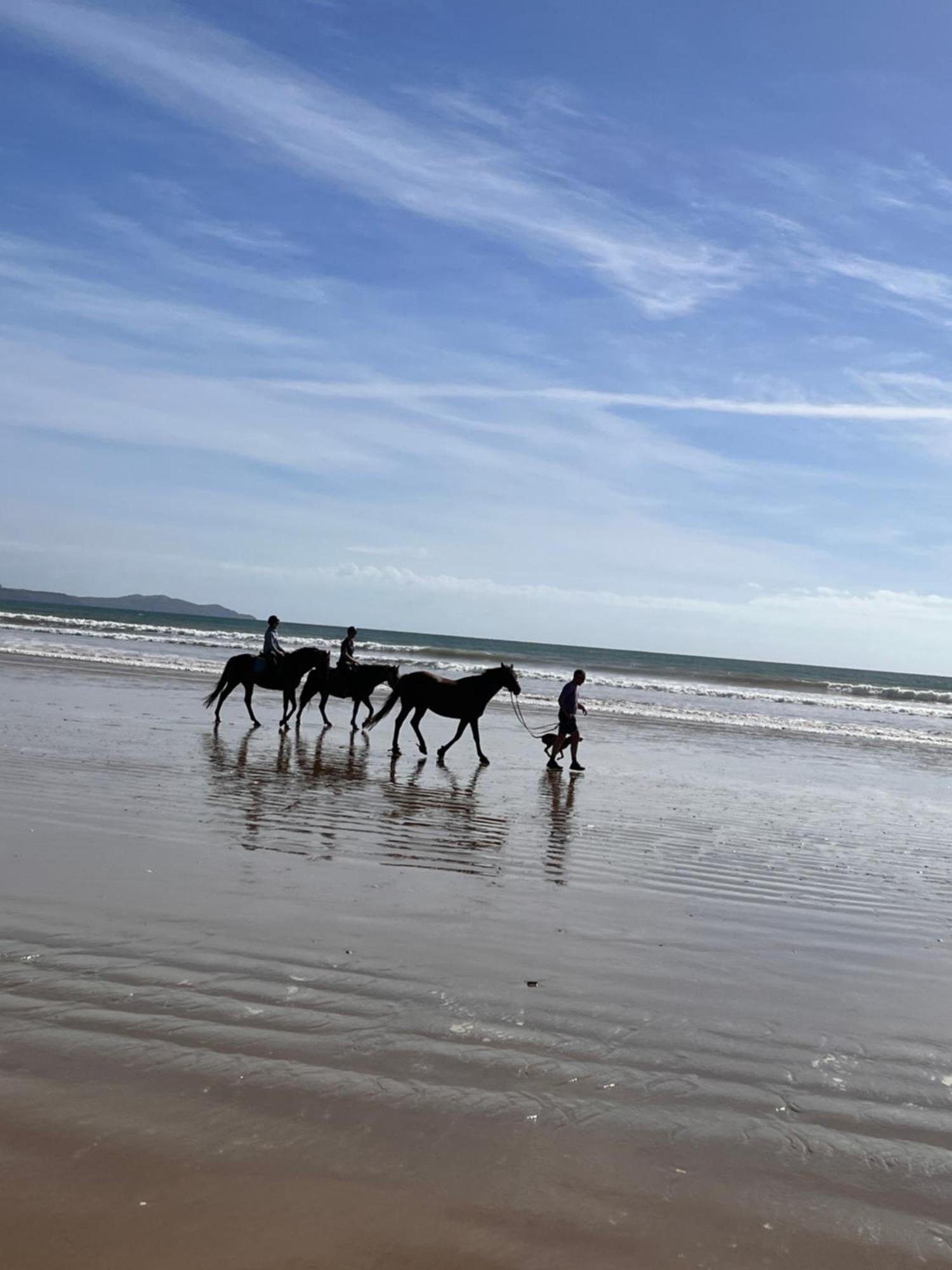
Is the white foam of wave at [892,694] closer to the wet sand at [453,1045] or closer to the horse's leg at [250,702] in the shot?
the horse's leg at [250,702]

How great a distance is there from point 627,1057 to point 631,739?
1538 centimetres

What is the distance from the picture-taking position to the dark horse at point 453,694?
1450cm

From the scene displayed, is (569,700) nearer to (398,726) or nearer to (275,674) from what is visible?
(398,726)

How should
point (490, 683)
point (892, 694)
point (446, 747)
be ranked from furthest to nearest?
point (892, 694) → point (490, 683) → point (446, 747)

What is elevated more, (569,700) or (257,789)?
Answer: (569,700)

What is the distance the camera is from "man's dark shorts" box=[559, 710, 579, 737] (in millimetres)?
14242

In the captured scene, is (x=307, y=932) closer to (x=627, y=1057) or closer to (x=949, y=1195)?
(x=627, y=1057)

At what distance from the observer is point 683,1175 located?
3.08 m

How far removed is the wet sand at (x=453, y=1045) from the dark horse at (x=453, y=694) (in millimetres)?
5518

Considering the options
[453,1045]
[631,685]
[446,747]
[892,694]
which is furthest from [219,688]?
[892,694]

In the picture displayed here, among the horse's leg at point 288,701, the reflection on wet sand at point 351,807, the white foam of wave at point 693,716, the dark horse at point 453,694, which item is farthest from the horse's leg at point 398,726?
the white foam of wave at point 693,716

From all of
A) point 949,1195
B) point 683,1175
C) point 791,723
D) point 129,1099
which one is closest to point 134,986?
point 129,1099

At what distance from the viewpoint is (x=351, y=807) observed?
31.0ft

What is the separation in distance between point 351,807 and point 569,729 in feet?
17.7
